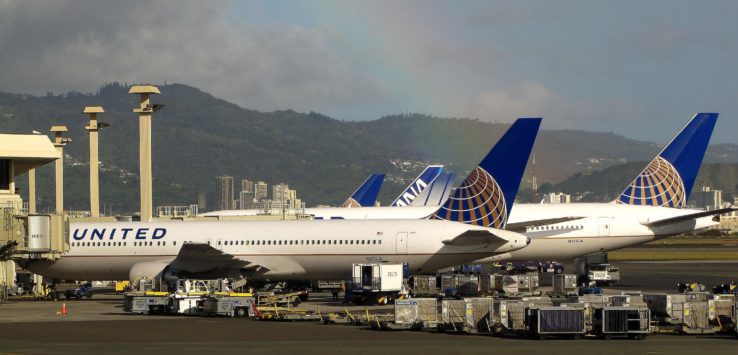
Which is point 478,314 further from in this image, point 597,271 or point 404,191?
point 404,191

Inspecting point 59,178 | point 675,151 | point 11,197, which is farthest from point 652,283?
point 59,178

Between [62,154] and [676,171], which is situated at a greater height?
[62,154]

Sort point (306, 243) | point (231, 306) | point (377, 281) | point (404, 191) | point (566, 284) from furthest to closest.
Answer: point (404, 191) < point (306, 243) < point (566, 284) < point (377, 281) < point (231, 306)

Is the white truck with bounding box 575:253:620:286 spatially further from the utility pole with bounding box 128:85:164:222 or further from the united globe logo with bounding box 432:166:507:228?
the utility pole with bounding box 128:85:164:222

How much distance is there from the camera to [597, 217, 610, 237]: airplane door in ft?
213

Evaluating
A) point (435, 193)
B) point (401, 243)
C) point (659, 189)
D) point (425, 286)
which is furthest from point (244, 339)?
point (435, 193)

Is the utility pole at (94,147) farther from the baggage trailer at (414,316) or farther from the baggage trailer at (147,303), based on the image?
the baggage trailer at (414,316)

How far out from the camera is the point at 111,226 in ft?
189

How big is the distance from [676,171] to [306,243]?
26.7 m

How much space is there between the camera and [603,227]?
6494cm

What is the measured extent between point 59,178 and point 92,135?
9.66m

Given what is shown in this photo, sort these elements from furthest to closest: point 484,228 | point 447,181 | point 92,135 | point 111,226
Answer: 1. point 447,181
2. point 92,135
3. point 111,226
4. point 484,228

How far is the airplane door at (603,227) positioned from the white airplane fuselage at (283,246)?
43.6 ft

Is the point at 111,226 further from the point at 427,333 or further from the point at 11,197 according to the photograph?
the point at 427,333
